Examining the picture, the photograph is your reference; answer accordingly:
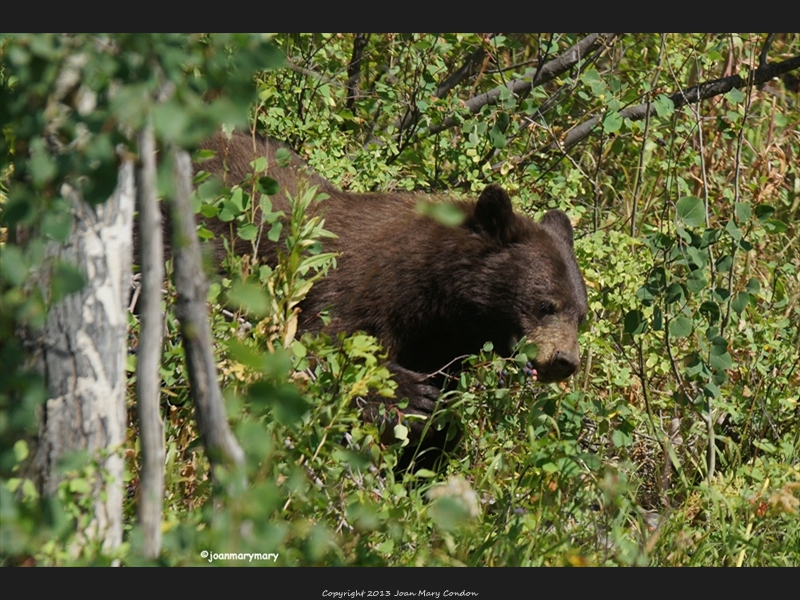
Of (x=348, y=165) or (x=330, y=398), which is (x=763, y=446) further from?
(x=348, y=165)

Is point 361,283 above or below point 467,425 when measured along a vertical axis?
above

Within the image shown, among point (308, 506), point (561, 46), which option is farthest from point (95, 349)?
point (561, 46)

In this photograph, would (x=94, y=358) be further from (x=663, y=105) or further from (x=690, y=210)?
(x=663, y=105)

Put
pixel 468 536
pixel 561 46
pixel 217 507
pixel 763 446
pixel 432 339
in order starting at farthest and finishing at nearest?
pixel 561 46
pixel 432 339
pixel 763 446
pixel 468 536
pixel 217 507

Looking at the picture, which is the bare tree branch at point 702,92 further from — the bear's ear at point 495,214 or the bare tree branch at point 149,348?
the bare tree branch at point 149,348

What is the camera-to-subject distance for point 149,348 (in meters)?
2.50

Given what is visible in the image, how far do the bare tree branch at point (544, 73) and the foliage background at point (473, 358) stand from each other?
1.8 inches

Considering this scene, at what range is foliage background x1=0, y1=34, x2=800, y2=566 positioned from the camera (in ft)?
7.85

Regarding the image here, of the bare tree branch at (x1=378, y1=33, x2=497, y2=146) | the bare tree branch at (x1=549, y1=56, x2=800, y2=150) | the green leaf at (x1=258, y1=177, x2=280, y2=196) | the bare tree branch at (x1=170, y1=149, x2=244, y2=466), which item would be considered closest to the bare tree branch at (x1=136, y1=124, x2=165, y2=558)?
the bare tree branch at (x1=170, y1=149, x2=244, y2=466)

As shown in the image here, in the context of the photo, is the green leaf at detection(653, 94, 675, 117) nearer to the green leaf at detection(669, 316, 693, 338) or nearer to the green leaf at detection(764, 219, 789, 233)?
the green leaf at detection(764, 219, 789, 233)

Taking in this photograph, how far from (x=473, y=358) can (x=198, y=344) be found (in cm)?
240

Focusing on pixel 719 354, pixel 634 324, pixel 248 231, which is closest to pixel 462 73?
pixel 634 324

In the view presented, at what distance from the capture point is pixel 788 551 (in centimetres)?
425

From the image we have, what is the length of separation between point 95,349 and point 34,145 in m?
0.70
